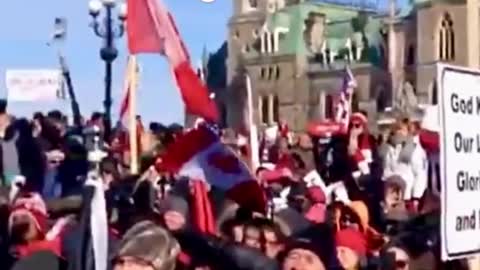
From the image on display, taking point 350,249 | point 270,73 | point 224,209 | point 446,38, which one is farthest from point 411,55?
point 350,249

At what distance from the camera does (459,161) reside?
14.7ft

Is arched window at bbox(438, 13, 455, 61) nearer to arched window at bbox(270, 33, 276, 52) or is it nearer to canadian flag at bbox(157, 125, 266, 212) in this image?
arched window at bbox(270, 33, 276, 52)

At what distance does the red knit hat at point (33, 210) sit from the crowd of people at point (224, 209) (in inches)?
0.5

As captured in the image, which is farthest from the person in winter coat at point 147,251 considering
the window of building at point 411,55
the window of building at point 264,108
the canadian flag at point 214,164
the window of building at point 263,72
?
the window of building at point 263,72

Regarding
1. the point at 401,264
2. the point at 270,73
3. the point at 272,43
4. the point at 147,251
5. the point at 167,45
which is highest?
the point at 272,43

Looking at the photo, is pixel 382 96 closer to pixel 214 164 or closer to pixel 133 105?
pixel 133 105

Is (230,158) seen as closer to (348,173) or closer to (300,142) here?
(348,173)

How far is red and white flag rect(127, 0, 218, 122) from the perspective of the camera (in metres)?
6.80

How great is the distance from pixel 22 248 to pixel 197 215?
1.27 meters

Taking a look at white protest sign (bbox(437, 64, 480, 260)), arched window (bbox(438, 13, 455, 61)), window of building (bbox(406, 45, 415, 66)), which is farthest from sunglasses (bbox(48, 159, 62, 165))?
window of building (bbox(406, 45, 415, 66))

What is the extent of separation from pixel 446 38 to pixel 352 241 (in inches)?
2565

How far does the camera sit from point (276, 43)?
89062mm

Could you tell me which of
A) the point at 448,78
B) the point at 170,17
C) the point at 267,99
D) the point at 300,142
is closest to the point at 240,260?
the point at 448,78

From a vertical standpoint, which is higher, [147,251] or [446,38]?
[446,38]
